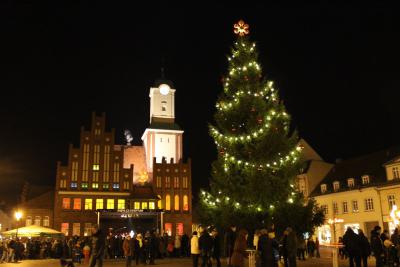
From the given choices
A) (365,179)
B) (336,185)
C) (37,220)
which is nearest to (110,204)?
(37,220)

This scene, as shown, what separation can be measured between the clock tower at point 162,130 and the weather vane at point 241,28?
40.9 metres

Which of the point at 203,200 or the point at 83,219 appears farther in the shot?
the point at 83,219

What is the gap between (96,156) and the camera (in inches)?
2242

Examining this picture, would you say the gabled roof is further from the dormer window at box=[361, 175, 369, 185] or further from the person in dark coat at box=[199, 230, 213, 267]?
the person in dark coat at box=[199, 230, 213, 267]

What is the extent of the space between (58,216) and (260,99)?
4087 centimetres

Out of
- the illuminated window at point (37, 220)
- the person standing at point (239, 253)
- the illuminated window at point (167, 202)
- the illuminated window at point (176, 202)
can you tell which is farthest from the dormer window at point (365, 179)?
the illuminated window at point (37, 220)

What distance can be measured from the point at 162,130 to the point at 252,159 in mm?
48586

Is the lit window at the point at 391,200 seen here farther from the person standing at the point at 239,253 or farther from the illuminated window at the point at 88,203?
the illuminated window at the point at 88,203

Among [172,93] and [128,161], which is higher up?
[172,93]

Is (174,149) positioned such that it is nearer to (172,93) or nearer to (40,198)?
(172,93)

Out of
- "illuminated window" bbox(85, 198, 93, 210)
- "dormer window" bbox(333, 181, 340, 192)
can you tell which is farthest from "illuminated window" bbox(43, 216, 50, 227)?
"dormer window" bbox(333, 181, 340, 192)

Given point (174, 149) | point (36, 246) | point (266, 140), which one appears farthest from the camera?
point (174, 149)

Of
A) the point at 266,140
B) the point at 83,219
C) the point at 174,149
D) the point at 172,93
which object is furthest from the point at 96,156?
the point at 266,140

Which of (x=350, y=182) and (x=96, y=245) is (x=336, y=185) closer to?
(x=350, y=182)
